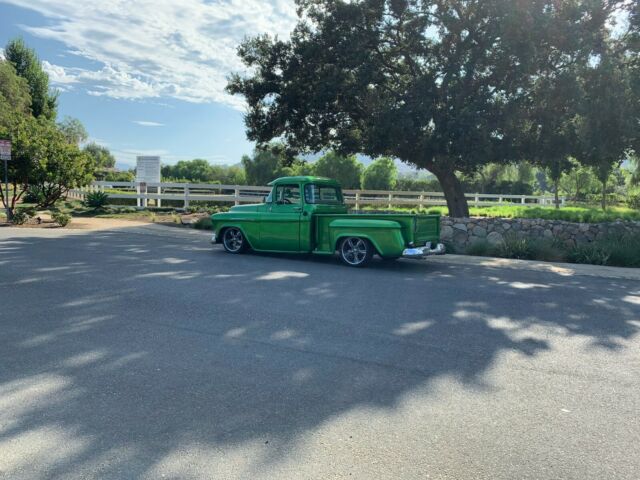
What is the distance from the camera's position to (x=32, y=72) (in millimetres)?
40781

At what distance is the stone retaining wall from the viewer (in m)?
14.0

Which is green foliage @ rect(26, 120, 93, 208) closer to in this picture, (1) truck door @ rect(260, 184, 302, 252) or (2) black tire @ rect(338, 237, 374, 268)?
(1) truck door @ rect(260, 184, 302, 252)

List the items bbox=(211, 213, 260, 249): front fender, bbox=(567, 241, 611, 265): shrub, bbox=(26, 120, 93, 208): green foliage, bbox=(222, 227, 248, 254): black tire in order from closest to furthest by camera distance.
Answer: bbox=(211, 213, 260, 249): front fender < bbox=(567, 241, 611, 265): shrub < bbox=(222, 227, 248, 254): black tire < bbox=(26, 120, 93, 208): green foliage

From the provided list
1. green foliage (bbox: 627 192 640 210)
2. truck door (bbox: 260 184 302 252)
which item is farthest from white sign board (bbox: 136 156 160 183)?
green foliage (bbox: 627 192 640 210)

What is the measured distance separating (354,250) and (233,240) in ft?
10.6

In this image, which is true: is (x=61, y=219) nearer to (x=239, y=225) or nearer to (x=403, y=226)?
(x=239, y=225)

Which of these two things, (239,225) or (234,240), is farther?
(234,240)

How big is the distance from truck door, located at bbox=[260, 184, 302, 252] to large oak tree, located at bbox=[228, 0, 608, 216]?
490 centimetres

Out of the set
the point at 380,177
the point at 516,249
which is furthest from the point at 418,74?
the point at 380,177

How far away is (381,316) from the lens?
664 cm

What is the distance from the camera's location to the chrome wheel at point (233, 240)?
12.3 meters

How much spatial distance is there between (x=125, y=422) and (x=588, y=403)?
11.5ft

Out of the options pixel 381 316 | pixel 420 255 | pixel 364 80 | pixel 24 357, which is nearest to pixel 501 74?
pixel 364 80

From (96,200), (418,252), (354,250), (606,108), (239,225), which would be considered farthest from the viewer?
(96,200)
